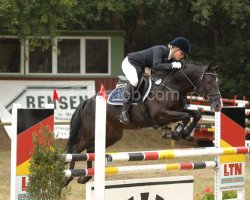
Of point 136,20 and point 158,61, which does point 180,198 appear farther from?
point 136,20

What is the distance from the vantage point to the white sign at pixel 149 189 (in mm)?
5906

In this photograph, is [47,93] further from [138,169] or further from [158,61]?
[138,169]

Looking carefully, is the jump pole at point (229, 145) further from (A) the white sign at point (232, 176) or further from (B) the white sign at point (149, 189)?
(B) the white sign at point (149, 189)

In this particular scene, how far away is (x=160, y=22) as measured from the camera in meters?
22.5

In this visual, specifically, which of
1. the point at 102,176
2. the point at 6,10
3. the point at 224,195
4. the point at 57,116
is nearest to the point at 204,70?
the point at 224,195

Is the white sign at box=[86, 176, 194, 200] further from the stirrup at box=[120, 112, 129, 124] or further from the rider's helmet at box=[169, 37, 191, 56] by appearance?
the stirrup at box=[120, 112, 129, 124]

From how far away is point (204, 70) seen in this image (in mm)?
9922

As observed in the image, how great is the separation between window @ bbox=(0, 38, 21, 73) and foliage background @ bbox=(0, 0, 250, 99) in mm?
925

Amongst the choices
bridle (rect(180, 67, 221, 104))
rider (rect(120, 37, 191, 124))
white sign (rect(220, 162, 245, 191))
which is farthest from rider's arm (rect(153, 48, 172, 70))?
white sign (rect(220, 162, 245, 191))

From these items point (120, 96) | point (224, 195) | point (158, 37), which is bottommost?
point (224, 195)

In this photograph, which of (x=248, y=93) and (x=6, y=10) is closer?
(x=6, y=10)

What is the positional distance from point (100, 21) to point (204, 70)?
476 inches

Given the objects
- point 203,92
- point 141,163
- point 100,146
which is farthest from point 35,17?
point 100,146

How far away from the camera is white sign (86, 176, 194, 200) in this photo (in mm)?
5906
